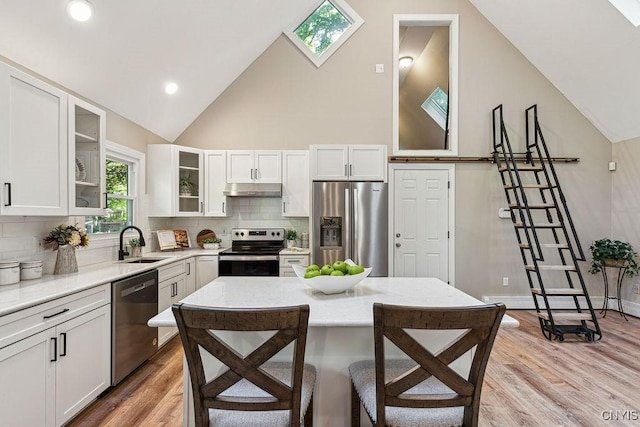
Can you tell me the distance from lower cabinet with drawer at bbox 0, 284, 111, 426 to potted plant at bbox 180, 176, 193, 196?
2155 millimetres

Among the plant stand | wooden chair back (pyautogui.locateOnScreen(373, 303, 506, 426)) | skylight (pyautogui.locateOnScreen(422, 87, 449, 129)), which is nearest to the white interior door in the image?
skylight (pyautogui.locateOnScreen(422, 87, 449, 129))

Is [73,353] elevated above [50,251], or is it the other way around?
[50,251]

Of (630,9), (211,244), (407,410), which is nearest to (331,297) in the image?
(407,410)

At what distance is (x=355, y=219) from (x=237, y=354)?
121 inches

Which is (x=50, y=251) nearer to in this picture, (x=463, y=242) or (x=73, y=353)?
(x=73, y=353)

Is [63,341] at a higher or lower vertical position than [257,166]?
lower

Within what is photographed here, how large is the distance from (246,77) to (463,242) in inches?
152

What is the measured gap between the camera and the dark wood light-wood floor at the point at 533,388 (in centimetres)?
222

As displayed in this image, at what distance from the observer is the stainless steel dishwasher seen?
8.16 ft

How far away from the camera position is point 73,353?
6.80ft

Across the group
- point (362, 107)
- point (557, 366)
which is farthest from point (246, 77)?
point (557, 366)

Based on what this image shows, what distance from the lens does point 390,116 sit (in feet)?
15.7

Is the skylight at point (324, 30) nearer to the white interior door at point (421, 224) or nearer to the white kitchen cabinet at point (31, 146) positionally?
the white interior door at point (421, 224)

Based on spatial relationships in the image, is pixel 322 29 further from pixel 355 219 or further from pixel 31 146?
pixel 31 146
